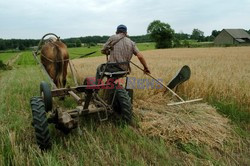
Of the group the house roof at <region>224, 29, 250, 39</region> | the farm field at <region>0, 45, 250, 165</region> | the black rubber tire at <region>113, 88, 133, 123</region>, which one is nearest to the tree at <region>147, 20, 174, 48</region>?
the house roof at <region>224, 29, 250, 39</region>

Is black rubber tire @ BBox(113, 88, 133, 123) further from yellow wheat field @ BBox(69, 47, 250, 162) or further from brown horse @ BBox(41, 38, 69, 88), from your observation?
brown horse @ BBox(41, 38, 69, 88)

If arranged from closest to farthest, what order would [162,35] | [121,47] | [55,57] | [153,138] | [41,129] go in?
[41,129] → [153,138] → [121,47] → [55,57] → [162,35]

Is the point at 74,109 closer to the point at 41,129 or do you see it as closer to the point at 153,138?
the point at 41,129

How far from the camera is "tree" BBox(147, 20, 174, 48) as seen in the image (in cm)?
6293

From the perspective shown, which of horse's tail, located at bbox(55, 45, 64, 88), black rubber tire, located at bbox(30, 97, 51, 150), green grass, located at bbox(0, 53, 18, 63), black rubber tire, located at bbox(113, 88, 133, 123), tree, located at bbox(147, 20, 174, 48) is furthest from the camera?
tree, located at bbox(147, 20, 174, 48)

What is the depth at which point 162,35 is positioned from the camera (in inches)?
2586

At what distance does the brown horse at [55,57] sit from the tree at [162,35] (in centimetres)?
5716

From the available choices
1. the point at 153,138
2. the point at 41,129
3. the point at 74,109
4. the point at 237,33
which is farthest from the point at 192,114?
the point at 237,33

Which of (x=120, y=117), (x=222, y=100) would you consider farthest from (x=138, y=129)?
(x=222, y=100)

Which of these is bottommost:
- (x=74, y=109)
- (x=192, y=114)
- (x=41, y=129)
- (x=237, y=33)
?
(x=192, y=114)

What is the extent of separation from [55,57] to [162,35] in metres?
62.0

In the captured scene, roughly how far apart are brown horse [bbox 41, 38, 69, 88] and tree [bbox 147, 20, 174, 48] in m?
57.2

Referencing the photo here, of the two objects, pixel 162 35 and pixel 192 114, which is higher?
pixel 162 35

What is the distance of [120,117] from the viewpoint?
4.36m
